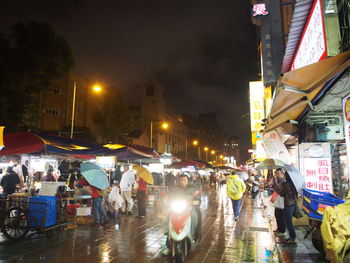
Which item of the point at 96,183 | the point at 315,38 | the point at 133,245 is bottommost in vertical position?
the point at 133,245

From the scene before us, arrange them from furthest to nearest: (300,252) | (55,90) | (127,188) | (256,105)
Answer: (55,90) < (256,105) < (127,188) < (300,252)

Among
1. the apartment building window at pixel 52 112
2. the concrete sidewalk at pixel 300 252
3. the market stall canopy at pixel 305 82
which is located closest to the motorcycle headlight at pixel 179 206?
the concrete sidewalk at pixel 300 252

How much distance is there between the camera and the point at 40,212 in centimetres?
813

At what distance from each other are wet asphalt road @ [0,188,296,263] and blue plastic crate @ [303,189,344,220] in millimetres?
Result: 1374

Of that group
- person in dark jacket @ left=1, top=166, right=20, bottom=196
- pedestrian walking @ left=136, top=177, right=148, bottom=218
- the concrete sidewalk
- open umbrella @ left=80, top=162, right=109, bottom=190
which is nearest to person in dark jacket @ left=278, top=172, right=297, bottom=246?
the concrete sidewalk

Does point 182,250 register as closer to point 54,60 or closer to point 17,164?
point 17,164

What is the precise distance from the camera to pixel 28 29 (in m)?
24.3

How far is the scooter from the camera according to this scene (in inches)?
241

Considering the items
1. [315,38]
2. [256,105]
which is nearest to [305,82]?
[315,38]

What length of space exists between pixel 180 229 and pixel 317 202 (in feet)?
9.60

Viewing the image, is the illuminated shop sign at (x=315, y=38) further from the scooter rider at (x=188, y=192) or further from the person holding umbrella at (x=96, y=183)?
the person holding umbrella at (x=96, y=183)

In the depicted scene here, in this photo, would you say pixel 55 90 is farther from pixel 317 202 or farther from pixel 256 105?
pixel 317 202

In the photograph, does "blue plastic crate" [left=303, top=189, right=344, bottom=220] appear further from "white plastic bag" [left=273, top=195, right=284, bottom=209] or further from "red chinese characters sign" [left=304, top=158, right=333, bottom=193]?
"red chinese characters sign" [left=304, top=158, right=333, bottom=193]

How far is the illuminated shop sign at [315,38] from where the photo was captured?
260 inches
